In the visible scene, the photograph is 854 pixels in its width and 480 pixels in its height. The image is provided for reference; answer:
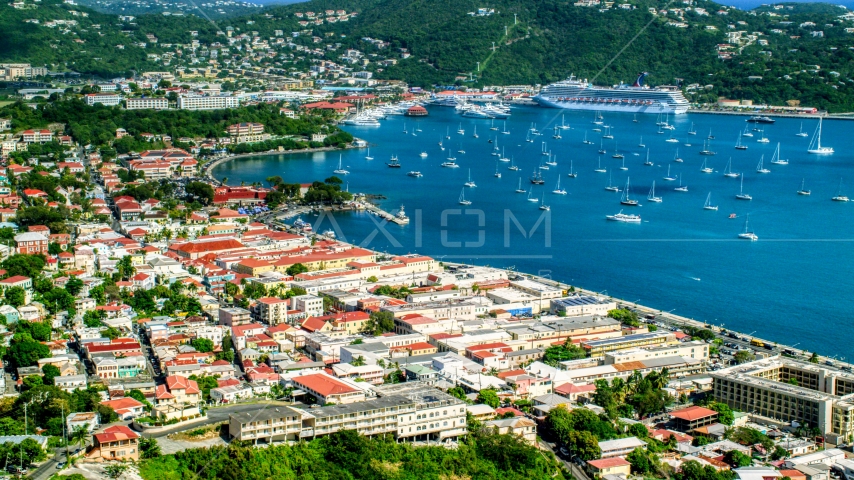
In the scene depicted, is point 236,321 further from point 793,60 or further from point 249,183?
point 793,60

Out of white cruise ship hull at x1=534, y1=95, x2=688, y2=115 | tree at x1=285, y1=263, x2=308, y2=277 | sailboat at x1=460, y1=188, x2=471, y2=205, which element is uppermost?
white cruise ship hull at x1=534, y1=95, x2=688, y2=115

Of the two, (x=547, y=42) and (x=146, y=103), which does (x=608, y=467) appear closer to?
(x=146, y=103)

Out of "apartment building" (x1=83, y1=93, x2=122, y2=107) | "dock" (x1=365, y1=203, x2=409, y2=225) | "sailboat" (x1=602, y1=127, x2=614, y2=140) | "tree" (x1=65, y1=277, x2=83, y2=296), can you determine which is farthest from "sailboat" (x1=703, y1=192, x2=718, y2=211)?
"apartment building" (x1=83, y1=93, x2=122, y2=107)

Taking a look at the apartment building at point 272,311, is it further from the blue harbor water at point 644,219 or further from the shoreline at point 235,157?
the shoreline at point 235,157

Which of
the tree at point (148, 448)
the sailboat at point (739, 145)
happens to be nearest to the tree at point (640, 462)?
the tree at point (148, 448)

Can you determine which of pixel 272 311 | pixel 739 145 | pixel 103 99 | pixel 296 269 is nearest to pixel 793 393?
pixel 272 311

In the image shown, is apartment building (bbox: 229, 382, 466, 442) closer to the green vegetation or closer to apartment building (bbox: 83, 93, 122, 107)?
the green vegetation

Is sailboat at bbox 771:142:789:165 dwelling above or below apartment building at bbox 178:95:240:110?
below
